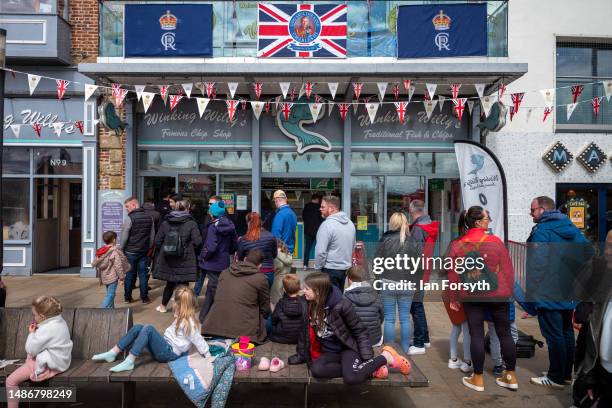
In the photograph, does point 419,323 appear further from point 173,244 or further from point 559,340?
point 173,244

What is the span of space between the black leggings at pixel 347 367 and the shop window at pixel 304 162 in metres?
7.73

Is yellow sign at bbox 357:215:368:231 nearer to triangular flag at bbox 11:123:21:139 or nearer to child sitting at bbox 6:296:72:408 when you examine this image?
triangular flag at bbox 11:123:21:139

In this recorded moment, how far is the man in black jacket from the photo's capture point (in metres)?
8.43

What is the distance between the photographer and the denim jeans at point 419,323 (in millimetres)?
6055

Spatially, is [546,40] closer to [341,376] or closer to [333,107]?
[333,107]

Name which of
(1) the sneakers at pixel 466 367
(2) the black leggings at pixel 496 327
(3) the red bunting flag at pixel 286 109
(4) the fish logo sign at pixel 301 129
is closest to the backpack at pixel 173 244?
(3) the red bunting flag at pixel 286 109

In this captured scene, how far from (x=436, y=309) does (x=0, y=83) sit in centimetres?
712

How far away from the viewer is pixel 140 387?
502 cm

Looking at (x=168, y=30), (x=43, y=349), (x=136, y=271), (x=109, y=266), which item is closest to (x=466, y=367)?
(x=43, y=349)

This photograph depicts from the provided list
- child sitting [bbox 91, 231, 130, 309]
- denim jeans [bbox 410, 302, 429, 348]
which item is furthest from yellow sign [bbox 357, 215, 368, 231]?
child sitting [bbox 91, 231, 130, 309]

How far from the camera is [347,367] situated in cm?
412

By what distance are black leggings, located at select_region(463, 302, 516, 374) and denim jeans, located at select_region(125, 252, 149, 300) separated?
5683mm

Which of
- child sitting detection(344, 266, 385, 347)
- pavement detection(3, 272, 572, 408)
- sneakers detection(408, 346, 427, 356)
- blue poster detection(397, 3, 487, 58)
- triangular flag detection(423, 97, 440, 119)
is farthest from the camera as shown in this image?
triangular flag detection(423, 97, 440, 119)

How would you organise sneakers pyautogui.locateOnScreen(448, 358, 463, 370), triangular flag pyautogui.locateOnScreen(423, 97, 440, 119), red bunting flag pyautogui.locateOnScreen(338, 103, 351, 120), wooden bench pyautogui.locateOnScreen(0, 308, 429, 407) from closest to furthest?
wooden bench pyautogui.locateOnScreen(0, 308, 429, 407) → sneakers pyautogui.locateOnScreen(448, 358, 463, 370) → triangular flag pyautogui.locateOnScreen(423, 97, 440, 119) → red bunting flag pyautogui.locateOnScreen(338, 103, 351, 120)
